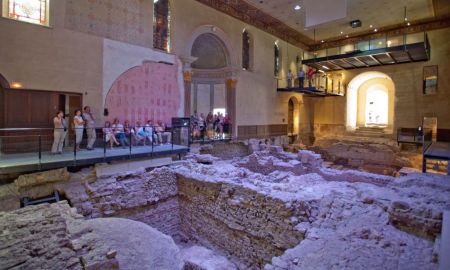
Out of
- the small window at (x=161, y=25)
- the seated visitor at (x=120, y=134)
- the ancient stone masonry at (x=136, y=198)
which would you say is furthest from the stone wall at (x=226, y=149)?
the small window at (x=161, y=25)

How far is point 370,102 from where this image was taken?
23.2 meters

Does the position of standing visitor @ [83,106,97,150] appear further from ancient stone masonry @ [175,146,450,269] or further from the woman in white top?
ancient stone masonry @ [175,146,450,269]

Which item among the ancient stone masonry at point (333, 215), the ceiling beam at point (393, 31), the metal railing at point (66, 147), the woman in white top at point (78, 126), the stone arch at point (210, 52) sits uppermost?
the ceiling beam at point (393, 31)

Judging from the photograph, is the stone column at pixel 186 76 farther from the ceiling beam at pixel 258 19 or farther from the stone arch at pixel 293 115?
the stone arch at pixel 293 115

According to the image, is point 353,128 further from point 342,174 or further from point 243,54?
point 342,174

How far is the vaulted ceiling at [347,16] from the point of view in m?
15.4

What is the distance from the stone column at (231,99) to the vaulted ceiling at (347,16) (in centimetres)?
414

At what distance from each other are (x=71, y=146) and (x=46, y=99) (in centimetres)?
184

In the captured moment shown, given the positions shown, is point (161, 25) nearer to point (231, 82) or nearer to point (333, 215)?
point (231, 82)

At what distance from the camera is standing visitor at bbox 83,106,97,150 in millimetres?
9375

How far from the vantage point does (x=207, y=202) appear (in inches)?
333

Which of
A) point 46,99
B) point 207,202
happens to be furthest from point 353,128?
point 46,99

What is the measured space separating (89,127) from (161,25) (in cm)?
618

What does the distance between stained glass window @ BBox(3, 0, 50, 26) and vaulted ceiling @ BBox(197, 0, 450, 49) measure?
7.97m
